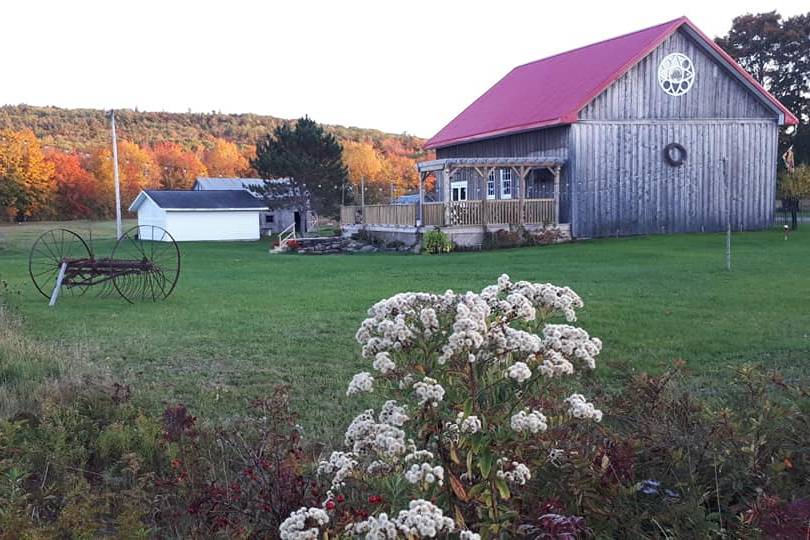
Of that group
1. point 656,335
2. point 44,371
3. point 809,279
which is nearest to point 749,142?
point 809,279

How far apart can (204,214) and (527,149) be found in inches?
849

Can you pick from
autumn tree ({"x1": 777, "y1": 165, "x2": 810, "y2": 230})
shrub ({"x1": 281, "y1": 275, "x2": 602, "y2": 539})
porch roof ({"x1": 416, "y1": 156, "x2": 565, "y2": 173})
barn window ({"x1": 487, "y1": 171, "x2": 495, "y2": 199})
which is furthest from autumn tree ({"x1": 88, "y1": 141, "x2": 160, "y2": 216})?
shrub ({"x1": 281, "y1": 275, "x2": 602, "y2": 539})

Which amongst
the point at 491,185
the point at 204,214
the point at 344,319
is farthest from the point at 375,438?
the point at 204,214

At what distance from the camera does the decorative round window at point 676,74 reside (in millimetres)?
26125

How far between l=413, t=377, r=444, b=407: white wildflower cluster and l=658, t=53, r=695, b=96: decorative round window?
2588 centimetres

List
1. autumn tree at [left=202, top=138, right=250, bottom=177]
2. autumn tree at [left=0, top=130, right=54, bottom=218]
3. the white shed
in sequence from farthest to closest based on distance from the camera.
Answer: autumn tree at [left=202, top=138, right=250, bottom=177] → autumn tree at [left=0, top=130, right=54, bottom=218] → the white shed

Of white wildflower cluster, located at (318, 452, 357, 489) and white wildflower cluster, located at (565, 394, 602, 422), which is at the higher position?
white wildflower cluster, located at (565, 394, 602, 422)

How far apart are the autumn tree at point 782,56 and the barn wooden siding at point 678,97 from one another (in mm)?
17992

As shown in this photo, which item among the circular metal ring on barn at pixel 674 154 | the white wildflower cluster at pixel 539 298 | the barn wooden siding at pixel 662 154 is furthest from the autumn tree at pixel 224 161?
the white wildflower cluster at pixel 539 298

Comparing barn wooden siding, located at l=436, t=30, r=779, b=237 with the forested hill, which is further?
the forested hill

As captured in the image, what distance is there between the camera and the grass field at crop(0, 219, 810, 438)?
7.01 metres

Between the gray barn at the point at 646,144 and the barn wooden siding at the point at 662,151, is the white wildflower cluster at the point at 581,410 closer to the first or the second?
the gray barn at the point at 646,144

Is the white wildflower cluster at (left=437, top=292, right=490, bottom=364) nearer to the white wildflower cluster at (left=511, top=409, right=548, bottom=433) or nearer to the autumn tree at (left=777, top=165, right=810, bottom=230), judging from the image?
the white wildflower cluster at (left=511, top=409, right=548, bottom=433)

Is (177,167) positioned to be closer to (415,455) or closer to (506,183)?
(506,183)
